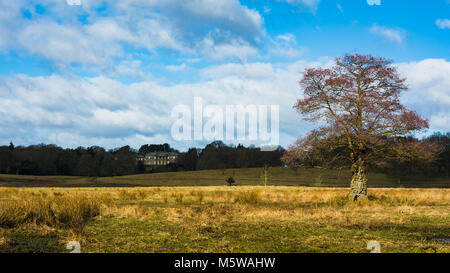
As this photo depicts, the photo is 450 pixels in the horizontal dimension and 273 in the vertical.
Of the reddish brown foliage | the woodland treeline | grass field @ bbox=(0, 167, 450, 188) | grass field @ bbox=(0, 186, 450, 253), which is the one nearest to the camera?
grass field @ bbox=(0, 186, 450, 253)

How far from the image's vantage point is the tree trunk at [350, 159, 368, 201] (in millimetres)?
20484

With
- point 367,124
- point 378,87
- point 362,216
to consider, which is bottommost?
point 362,216

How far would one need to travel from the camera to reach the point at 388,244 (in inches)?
316

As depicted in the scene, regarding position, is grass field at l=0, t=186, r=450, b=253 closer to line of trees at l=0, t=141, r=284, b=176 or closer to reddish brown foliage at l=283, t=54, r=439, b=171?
reddish brown foliage at l=283, t=54, r=439, b=171

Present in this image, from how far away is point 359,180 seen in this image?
20.5 m

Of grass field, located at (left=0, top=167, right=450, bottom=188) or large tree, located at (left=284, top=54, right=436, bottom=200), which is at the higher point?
large tree, located at (left=284, top=54, right=436, bottom=200)

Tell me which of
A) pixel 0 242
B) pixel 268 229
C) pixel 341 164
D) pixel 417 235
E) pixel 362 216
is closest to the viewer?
pixel 0 242

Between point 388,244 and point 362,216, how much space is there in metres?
5.66

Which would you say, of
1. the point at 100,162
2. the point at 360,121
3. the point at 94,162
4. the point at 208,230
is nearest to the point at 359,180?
the point at 360,121

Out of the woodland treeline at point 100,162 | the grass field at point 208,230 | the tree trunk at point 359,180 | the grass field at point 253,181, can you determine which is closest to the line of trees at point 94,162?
the woodland treeline at point 100,162

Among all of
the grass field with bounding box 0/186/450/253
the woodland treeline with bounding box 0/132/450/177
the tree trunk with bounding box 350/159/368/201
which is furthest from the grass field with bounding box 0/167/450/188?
the grass field with bounding box 0/186/450/253
